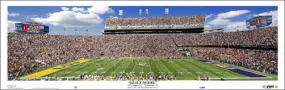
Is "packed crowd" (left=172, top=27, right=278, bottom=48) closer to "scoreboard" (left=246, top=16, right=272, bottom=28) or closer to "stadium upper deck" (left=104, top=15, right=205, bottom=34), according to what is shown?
"scoreboard" (left=246, top=16, right=272, bottom=28)

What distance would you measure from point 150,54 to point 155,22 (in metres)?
→ 18.9

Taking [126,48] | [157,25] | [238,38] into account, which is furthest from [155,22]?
[238,38]

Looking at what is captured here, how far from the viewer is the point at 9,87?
2064 cm

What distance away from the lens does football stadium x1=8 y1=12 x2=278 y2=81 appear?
27.5 metres

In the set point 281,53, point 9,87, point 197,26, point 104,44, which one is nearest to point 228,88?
point 281,53

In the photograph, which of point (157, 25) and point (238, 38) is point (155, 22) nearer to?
point (157, 25)

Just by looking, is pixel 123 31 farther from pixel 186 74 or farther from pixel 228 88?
pixel 228 88

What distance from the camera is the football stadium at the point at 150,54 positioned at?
2745 centimetres

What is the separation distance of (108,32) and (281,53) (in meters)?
50.3

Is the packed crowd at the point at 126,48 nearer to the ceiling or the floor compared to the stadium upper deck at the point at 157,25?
nearer to the floor

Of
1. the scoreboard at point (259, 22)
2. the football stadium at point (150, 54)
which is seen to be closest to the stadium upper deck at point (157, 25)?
the football stadium at point (150, 54)

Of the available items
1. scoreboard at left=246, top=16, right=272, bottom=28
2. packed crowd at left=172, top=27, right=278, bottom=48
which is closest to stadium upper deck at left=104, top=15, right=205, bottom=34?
packed crowd at left=172, top=27, right=278, bottom=48

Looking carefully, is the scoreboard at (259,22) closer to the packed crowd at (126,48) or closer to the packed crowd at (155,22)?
the packed crowd at (126,48)

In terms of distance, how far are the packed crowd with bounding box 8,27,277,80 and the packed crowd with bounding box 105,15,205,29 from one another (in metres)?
6.39
